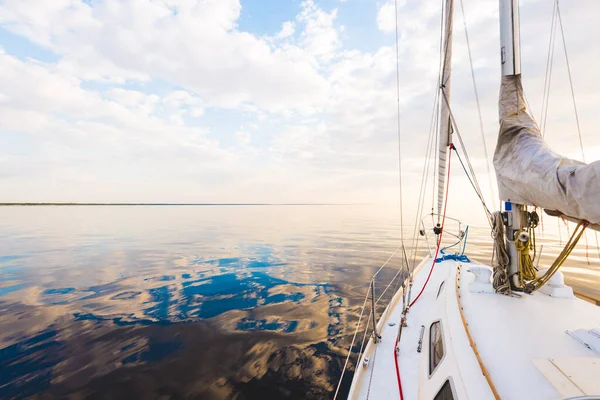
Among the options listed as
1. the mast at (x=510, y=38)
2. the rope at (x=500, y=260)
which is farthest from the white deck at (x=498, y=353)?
the mast at (x=510, y=38)

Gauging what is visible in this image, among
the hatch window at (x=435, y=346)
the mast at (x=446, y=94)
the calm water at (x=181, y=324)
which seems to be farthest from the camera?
the mast at (x=446, y=94)

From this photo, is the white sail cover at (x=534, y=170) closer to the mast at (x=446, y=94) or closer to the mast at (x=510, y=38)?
the mast at (x=510, y=38)

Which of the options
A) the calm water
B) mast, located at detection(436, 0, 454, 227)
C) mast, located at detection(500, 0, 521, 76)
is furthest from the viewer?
mast, located at detection(436, 0, 454, 227)

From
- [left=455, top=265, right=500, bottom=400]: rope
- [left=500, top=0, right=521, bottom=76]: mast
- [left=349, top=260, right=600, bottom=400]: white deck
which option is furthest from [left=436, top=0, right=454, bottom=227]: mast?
[left=455, top=265, right=500, bottom=400]: rope

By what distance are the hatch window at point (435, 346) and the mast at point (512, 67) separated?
200cm

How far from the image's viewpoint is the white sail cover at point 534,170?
108 inches

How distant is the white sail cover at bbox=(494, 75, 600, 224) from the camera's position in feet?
8.98

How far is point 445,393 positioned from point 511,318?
76.1 inches

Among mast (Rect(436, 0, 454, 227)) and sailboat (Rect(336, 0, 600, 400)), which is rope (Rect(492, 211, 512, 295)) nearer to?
sailboat (Rect(336, 0, 600, 400))

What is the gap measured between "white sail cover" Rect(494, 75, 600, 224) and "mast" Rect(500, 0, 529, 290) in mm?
392

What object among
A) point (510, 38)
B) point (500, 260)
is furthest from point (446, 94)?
point (500, 260)

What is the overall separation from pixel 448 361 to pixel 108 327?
31.0ft

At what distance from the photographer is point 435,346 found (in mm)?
4633

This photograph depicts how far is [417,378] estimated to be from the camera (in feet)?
15.2
